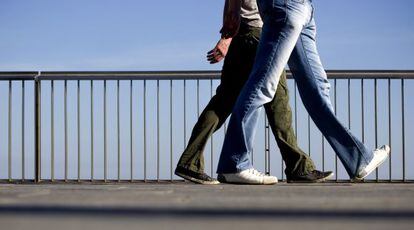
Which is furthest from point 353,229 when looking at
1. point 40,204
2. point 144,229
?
point 40,204

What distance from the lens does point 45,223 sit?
2.54 metres

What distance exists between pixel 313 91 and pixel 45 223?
9.66ft

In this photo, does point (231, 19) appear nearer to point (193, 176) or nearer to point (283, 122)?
point (283, 122)

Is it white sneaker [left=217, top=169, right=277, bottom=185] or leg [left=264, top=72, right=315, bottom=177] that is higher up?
leg [left=264, top=72, right=315, bottom=177]

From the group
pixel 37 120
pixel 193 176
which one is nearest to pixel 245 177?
pixel 193 176

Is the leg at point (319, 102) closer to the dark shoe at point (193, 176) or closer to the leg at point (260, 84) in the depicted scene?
the leg at point (260, 84)

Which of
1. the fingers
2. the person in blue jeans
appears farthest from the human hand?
the person in blue jeans

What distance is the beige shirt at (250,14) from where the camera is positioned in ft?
17.6

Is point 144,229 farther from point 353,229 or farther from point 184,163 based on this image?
point 184,163

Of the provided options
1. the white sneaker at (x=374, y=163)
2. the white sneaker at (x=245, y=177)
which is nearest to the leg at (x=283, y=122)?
the white sneaker at (x=245, y=177)

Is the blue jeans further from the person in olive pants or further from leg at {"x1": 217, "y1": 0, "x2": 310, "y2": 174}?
the person in olive pants

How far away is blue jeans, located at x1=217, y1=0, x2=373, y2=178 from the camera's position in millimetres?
4992

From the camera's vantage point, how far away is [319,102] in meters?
5.18

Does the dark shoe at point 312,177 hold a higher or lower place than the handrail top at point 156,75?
lower
